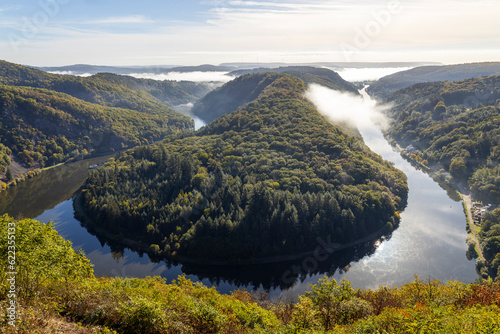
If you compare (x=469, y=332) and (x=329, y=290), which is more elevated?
(x=469, y=332)

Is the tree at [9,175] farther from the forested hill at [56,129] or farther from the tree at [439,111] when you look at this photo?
the tree at [439,111]

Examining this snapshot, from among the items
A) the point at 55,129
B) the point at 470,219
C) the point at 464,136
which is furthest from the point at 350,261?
the point at 55,129

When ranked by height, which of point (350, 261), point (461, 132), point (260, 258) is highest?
point (461, 132)

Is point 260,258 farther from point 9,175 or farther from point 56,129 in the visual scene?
point 56,129

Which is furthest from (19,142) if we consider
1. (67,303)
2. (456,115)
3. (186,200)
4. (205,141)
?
(456,115)

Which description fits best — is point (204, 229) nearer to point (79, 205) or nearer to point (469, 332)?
point (79, 205)

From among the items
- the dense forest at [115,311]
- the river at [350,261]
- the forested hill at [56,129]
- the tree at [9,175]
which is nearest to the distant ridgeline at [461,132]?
the river at [350,261]
